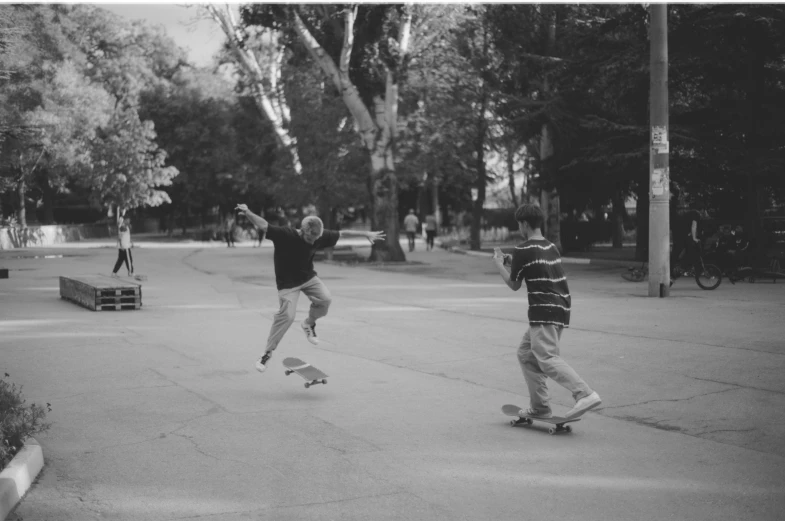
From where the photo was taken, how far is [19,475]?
561 centimetres

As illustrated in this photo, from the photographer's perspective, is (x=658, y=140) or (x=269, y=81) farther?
(x=269, y=81)

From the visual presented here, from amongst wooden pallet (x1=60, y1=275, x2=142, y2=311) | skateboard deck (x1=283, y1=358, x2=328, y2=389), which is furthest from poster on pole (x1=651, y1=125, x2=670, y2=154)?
skateboard deck (x1=283, y1=358, x2=328, y2=389)

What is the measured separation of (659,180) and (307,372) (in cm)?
1101

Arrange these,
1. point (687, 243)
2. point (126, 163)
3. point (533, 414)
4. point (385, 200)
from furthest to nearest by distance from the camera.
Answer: point (126, 163) < point (385, 200) < point (687, 243) < point (533, 414)

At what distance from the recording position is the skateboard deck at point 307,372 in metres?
8.79

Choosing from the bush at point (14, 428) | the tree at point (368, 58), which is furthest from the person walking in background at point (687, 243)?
the bush at point (14, 428)

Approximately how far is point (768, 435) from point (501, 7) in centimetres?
2739

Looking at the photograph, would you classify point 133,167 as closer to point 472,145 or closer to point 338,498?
point 472,145

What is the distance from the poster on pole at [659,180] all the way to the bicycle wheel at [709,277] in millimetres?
2576

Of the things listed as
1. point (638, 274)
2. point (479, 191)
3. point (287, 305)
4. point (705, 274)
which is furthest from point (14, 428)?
point (479, 191)

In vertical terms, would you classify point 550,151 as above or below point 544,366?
above

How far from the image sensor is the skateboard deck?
28.8 ft

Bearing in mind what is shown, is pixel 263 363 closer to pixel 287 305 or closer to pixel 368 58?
pixel 287 305

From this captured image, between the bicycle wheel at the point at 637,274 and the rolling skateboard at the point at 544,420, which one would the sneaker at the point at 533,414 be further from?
the bicycle wheel at the point at 637,274
